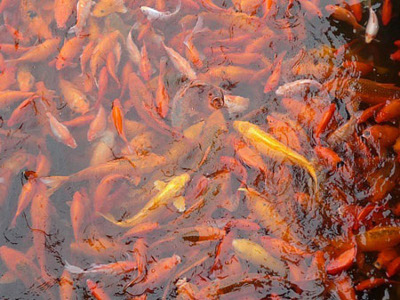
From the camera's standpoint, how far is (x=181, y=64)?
3.76m

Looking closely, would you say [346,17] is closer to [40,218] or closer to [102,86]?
[102,86]

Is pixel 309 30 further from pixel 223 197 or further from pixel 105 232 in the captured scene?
pixel 105 232

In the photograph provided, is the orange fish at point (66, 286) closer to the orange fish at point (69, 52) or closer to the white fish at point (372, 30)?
the orange fish at point (69, 52)

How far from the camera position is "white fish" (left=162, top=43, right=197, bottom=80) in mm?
3744

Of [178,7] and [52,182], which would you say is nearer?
[52,182]

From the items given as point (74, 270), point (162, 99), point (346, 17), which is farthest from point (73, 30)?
point (346, 17)

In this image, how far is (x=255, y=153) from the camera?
3424mm

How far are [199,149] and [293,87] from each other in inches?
37.4

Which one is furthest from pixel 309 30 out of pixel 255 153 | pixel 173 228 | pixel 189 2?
pixel 173 228

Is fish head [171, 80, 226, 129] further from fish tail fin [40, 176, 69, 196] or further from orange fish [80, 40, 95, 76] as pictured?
fish tail fin [40, 176, 69, 196]

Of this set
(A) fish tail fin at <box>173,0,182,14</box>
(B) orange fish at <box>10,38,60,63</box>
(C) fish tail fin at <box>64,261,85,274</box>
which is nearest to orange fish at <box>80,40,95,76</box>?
(B) orange fish at <box>10,38,60,63</box>

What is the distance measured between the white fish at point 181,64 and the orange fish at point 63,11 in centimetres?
99

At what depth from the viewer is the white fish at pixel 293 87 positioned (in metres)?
3.68

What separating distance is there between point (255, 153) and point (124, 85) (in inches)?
48.5
